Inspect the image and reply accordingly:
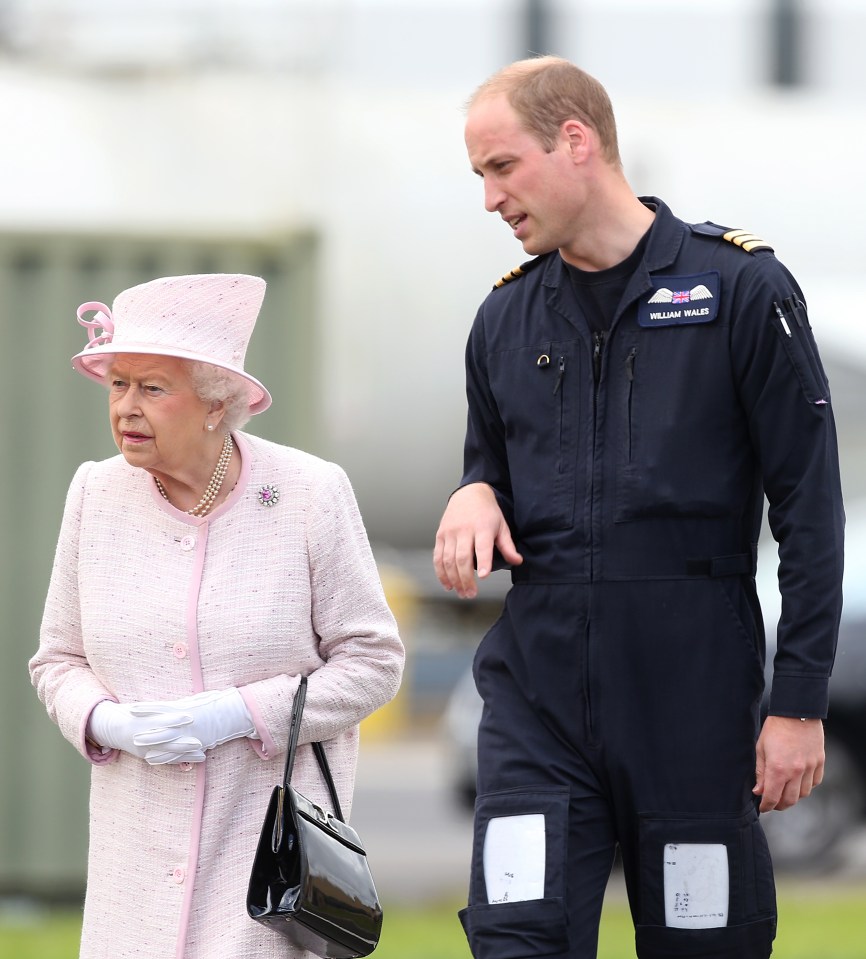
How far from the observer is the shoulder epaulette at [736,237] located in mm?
3211

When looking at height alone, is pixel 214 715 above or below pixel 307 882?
above

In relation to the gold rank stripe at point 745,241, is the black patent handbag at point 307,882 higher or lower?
lower

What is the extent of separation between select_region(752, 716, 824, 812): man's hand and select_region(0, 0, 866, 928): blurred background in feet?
15.0

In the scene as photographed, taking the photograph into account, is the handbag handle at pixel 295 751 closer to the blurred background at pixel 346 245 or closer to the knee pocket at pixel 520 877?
the knee pocket at pixel 520 877

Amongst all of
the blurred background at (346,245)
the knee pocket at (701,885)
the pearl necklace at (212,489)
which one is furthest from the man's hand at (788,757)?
the blurred background at (346,245)

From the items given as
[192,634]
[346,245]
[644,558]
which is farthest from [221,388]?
[346,245]

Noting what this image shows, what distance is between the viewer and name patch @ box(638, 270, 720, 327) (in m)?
3.16

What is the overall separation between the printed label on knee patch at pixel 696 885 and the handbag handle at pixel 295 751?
57 centimetres

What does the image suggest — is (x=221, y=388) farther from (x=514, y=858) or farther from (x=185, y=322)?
(x=514, y=858)

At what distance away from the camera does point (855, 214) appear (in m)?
13.2

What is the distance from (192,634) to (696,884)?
3.04 ft

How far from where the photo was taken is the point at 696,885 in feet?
10.4

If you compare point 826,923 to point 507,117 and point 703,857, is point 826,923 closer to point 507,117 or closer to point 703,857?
point 703,857

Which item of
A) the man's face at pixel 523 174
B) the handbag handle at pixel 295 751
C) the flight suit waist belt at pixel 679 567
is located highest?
the man's face at pixel 523 174
